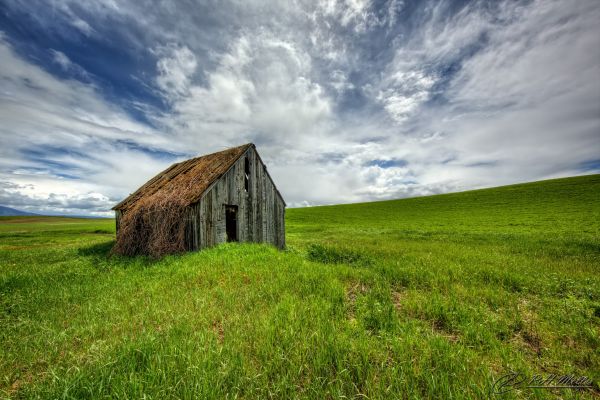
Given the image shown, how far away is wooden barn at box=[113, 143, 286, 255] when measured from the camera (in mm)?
11945

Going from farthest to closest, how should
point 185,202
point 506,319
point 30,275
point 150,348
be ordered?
point 185,202 → point 30,275 → point 506,319 → point 150,348

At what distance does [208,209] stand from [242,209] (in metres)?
2.27

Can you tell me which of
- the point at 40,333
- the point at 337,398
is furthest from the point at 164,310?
the point at 337,398

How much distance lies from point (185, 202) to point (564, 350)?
1314cm

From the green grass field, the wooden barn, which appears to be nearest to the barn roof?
the wooden barn

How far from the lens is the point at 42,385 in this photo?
9.32 ft

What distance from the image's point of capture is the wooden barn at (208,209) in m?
11.9

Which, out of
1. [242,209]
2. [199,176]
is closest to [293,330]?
[242,209]

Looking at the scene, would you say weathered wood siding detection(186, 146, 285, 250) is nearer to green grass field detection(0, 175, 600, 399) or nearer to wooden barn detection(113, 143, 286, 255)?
wooden barn detection(113, 143, 286, 255)

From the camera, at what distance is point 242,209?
46.6 feet

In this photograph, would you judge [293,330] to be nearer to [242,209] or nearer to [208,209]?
[208,209]

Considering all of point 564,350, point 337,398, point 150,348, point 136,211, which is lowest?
point 564,350

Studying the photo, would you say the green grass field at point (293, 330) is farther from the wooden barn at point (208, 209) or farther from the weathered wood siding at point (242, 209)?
the weathered wood siding at point (242, 209)

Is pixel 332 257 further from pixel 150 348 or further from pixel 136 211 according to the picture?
pixel 136 211
